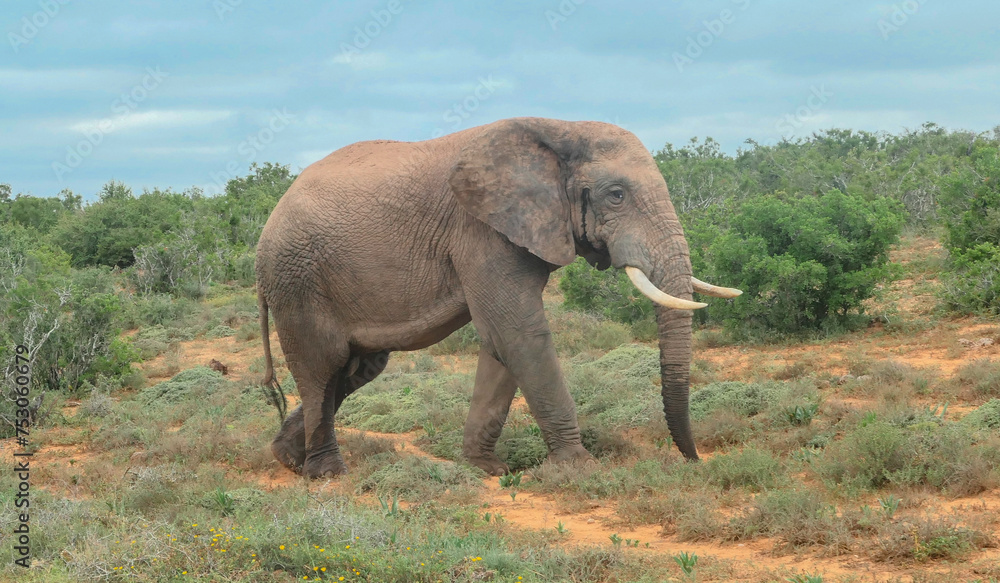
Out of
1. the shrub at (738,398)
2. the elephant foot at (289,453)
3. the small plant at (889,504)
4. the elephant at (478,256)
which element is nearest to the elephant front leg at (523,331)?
the elephant at (478,256)

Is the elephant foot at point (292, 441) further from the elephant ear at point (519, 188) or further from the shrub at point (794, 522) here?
the shrub at point (794, 522)

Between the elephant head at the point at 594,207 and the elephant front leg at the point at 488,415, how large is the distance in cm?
140

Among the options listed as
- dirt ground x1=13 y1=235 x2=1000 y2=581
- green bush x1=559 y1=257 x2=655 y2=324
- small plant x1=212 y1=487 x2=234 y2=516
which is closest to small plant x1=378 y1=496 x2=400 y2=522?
dirt ground x1=13 y1=235 x2=1000 y2=581

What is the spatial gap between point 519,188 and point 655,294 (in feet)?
4.47

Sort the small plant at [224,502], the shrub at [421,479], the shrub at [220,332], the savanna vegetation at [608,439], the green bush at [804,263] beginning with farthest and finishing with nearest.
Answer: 1. the shrub at [220,332]
2. the green bush at [804,263]
3. the shrub at [421,479]
4. the small plant at [224,502]
5. the savanna vegetation at [608,439]

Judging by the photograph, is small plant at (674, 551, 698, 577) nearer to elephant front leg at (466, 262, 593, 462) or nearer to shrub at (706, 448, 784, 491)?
shrub at (706, 448, 784, 491)

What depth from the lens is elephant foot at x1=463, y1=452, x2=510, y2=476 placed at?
321 inches

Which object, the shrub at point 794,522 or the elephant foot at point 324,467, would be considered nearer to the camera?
the shrub at point 794,522

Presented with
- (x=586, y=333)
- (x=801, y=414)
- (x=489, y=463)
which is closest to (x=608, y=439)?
(x=489, y=463)

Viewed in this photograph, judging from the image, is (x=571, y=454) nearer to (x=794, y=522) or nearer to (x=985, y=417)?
(x=794, y=522)

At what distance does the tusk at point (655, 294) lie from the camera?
6.65m

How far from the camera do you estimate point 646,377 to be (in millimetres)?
10750

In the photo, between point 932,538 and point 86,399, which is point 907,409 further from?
point 86,399

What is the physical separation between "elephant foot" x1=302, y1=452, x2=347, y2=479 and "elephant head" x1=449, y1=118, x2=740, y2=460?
107 inches
